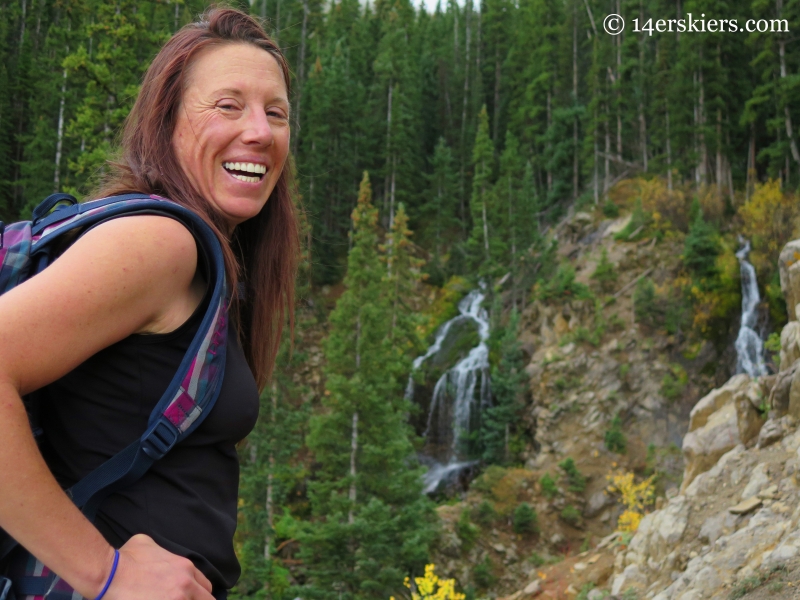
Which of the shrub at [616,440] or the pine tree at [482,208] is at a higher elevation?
the pine tree at [482,208]

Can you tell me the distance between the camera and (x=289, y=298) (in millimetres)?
2258

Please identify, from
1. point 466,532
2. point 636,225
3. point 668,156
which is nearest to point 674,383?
point 636,225

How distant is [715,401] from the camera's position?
11164mm

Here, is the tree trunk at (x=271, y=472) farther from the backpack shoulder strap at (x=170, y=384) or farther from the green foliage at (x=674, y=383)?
the backpack shoulder strap at (x=170, y=384)

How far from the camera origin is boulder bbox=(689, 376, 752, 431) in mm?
10922

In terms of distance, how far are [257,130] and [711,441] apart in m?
10.1

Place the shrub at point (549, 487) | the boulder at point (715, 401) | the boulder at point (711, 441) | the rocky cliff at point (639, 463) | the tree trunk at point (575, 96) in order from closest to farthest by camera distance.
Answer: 1. the rocky cliff at point (639, 463)
2. the boulder at point (711, 441)
3. the boulder at point (715, 401)
4. the shrub at point (549, 487)
5. the tree trunk at point (575, 96)

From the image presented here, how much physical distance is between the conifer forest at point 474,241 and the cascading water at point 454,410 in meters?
0.10

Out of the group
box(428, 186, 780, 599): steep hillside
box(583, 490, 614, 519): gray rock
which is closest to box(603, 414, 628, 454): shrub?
box(428, 186, 780, 599): steep hillside

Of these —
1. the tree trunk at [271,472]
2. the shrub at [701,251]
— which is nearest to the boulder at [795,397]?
the tree trunk at [271,472]

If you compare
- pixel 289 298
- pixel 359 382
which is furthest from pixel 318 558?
pixel 289 298

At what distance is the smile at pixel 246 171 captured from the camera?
5.92ft

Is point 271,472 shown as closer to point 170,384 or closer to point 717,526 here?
point 717,526

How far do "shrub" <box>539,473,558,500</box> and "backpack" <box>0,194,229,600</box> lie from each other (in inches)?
911
